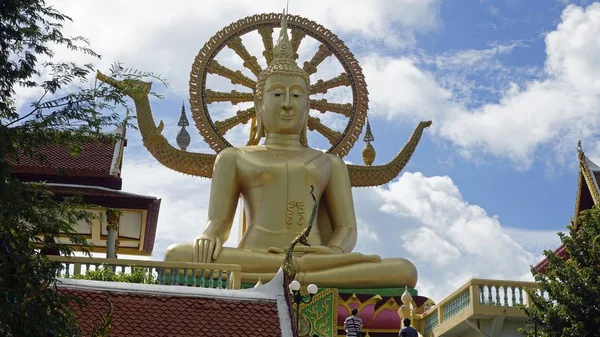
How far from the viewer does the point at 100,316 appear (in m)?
9.88

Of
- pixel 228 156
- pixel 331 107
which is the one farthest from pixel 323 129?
pixel 228 156

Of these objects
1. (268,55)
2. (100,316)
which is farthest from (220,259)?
(100,316)

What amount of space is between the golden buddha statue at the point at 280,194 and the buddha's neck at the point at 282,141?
0.6 inches

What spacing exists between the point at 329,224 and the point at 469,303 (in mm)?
3700

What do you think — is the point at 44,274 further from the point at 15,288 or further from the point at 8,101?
the point at 8,101

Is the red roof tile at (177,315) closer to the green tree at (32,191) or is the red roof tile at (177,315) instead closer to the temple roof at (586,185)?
the green tree at (32,191)

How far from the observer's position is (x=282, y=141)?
1753 cm

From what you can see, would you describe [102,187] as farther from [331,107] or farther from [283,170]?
[331,107]

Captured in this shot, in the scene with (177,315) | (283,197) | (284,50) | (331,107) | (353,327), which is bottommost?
(177,315)

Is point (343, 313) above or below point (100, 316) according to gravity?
above

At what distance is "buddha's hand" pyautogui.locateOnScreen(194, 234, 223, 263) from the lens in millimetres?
15641

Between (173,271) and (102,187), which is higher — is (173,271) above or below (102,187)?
below

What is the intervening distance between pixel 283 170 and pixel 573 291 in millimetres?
5360

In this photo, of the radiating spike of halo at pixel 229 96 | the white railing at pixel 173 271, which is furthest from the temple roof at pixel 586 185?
the white railing at pixel 173 271
